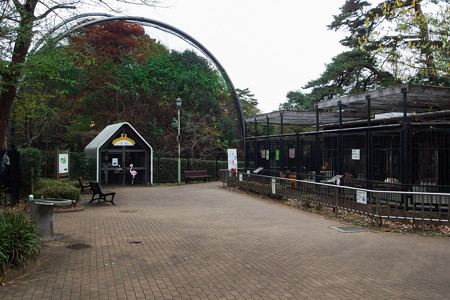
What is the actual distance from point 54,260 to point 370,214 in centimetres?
794

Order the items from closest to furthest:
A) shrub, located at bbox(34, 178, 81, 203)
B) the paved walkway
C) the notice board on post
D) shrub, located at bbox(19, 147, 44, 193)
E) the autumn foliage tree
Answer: the paved walkway < shrub, located at bbox(34, 178, 81, 203) < shrub, located at bbox(19, 147, 44, 193) < the notice board on post < the autumn foliage tree

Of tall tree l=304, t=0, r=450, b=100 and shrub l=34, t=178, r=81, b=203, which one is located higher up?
tall tree l=304, t=0, r=450, b=100

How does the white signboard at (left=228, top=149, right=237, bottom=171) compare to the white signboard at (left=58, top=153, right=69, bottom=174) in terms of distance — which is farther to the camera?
the white signboard at (left=228, top=149, right=237, bottom=171)

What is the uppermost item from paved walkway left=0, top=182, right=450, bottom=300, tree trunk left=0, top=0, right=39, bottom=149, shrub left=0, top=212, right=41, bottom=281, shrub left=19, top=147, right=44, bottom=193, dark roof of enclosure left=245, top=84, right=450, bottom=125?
tree trunk left=0, top=0, right=39, bottom=149

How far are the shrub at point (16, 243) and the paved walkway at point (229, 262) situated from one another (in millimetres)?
279

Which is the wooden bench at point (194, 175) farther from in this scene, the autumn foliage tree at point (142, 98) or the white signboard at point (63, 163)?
the white signboard at point (63, 163)

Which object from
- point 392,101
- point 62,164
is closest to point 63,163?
point 62,164

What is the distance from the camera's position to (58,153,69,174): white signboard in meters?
17.0

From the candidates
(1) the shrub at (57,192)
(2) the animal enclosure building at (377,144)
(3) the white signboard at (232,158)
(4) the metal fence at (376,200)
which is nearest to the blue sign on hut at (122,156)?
(3) the white signboard at (232,158)

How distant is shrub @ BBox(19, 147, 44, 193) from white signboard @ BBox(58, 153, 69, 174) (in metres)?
2.96

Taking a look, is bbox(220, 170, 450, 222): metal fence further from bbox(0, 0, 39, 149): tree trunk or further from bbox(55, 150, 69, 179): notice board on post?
bbox(0, 0, 39, 149): tree trunk

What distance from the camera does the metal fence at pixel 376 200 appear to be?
31.7 ft

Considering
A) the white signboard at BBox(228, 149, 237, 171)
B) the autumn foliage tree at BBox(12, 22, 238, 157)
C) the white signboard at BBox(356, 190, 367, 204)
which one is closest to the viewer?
the white signboard at BBox(356, 190, 367, 204)

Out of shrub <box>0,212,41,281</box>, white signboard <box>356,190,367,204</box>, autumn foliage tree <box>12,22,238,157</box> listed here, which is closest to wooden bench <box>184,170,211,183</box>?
autumn foliage tree <box>12,22,238,157</box>
